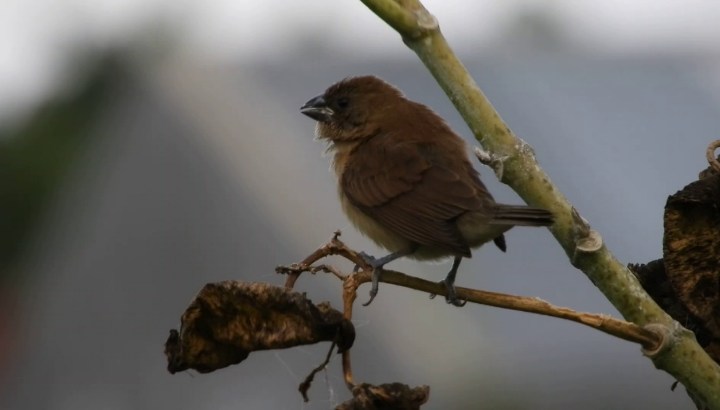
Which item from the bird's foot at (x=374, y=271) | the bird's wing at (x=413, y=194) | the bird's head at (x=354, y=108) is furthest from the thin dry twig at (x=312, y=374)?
the bird's head at (x=354, y=108)

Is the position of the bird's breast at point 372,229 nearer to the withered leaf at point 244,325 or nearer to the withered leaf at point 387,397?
the withered leaf at point 244,325

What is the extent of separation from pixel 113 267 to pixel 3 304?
2650 mm

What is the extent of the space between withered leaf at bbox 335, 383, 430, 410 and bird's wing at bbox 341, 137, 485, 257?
72.9 inches

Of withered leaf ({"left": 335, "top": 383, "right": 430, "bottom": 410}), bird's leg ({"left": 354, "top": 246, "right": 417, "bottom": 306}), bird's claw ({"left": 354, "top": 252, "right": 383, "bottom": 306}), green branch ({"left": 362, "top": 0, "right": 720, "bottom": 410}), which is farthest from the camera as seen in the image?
bird's leg ({"left": 354, "top": 246, "right": 417, "bottom": 306})

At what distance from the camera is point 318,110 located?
4875mm

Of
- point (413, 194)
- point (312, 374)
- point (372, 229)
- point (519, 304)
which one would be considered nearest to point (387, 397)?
point (312, 374)

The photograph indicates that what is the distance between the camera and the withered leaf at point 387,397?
6.04 ft

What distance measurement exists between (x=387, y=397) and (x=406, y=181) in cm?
229

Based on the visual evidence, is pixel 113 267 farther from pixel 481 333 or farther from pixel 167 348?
pixel 167 348

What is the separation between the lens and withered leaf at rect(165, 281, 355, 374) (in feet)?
6.43

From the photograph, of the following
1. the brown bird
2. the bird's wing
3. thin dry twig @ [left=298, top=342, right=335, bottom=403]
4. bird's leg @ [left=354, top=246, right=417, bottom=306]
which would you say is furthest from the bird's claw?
the bird's wing

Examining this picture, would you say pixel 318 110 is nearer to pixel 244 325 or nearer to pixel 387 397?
pixel 244 325

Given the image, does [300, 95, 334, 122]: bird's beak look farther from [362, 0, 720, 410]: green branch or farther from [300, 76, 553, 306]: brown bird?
[362, 0, 720, 410]: green branch

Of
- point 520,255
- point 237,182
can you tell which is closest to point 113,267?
point 237,182
